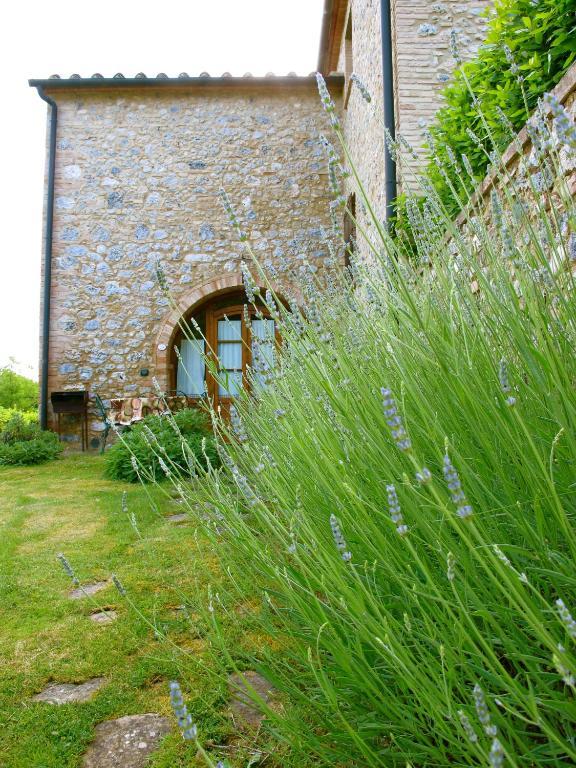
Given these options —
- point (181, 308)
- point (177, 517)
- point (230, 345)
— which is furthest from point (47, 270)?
point (177, 517)

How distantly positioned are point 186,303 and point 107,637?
732cm

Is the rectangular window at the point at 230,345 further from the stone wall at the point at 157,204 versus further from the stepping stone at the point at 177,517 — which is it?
the stepping stone at the point at 177,517

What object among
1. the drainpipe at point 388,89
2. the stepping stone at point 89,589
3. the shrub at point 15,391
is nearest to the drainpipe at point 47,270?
the shrub at point 15,391

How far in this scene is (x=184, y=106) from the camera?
31.0 feet

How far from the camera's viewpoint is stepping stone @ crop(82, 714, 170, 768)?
1444mm

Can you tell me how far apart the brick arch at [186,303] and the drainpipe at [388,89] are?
12.1 ft

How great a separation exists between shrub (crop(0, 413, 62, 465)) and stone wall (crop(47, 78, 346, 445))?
0.75 m

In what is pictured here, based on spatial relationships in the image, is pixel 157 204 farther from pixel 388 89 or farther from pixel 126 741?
pixel 126 741

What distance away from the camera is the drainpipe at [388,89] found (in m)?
5.64

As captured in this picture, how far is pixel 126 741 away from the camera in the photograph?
1.53 metres

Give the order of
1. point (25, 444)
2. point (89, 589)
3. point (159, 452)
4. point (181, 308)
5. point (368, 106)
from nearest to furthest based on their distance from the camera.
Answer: point (89, 589) → point (159, 452) → point (368, 106) → point (25, 444) → point (181, 308)

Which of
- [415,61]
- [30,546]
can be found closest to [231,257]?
[415,61]

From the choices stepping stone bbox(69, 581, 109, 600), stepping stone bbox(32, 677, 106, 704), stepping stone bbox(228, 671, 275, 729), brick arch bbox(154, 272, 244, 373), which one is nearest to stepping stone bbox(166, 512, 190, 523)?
stepping stone bbox(69, 581, 109, 600)

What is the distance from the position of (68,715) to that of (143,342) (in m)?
7.80
